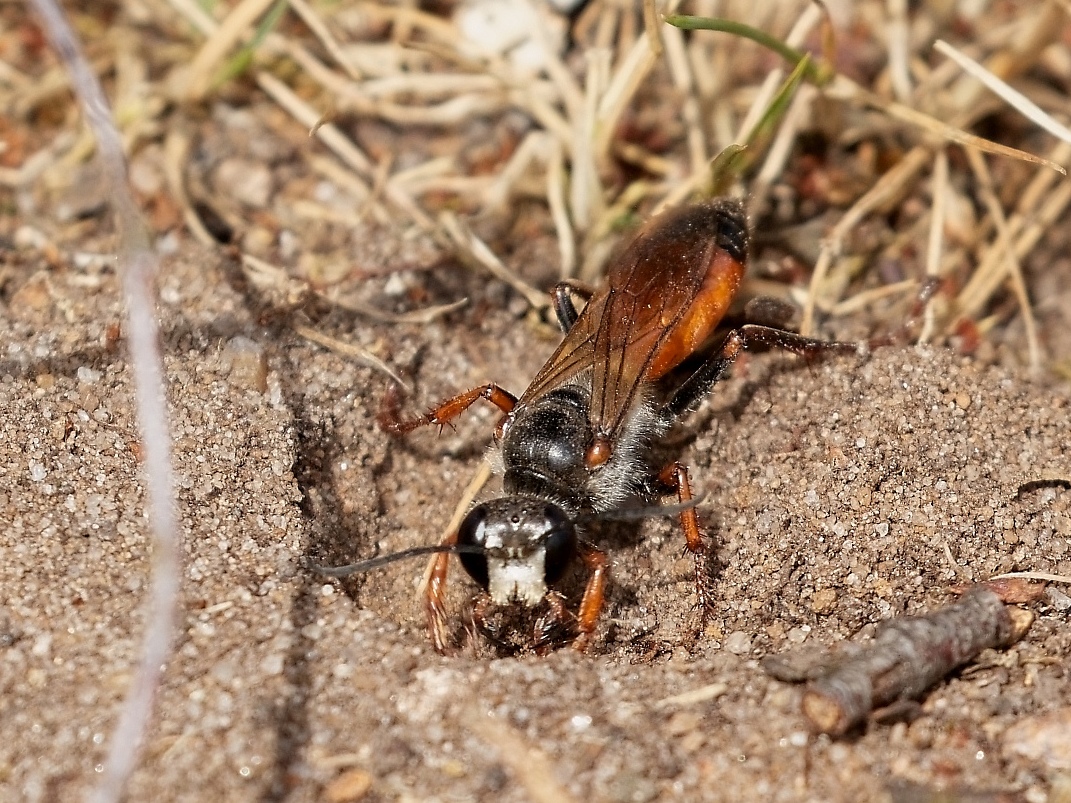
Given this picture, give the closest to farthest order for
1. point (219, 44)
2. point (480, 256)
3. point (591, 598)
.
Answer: point (591, 598), point (480, 256), point (219, 44)

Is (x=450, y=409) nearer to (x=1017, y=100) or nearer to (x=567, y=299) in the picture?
(x=567, y=299)

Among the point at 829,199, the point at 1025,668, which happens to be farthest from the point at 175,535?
the point at 829,199

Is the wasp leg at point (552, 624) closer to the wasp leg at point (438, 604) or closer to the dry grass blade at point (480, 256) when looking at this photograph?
the wasp leg at point (438, 604)

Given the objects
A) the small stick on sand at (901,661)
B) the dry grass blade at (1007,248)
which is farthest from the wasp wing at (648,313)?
the dry grass blade at (1007,248)

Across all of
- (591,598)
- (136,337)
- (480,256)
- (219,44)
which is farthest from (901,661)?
(219,44)

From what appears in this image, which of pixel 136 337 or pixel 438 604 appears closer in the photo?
pixel 136 337

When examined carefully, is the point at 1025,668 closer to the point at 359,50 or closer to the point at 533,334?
the point at 533,334

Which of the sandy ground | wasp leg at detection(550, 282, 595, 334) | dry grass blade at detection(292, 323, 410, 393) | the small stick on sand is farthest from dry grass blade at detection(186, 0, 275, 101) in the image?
the small stick on sand

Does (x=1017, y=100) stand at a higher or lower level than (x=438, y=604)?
higher
